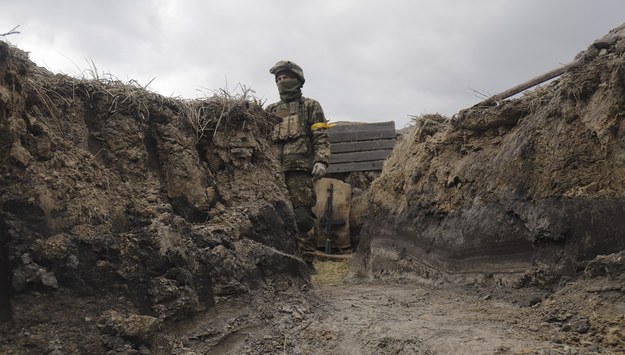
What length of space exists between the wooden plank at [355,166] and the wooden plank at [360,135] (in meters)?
0.75

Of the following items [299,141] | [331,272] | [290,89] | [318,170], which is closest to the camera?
[318,170]

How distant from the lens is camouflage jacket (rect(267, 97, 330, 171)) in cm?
700

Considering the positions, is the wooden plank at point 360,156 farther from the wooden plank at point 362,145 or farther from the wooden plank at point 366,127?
the wooden plank at point 366,127

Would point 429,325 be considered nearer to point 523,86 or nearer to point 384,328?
point 384,328

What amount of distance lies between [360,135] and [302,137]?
780 centimetres

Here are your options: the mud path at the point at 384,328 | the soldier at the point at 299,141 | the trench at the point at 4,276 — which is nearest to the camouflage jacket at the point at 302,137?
the soldier at the point at 299,141

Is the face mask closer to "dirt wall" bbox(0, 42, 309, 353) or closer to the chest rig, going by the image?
the chest rig

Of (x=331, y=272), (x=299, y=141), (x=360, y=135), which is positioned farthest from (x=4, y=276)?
(x=360, y=135)

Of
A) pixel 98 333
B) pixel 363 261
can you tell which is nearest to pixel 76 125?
pixel 98 333

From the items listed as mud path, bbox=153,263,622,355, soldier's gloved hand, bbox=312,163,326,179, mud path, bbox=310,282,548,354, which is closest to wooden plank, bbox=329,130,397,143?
soldier's gloved hand, bbox=312,163,326,179

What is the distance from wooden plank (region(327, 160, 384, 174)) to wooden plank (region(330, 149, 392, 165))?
0.12m

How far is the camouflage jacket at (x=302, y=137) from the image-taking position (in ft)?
23.0

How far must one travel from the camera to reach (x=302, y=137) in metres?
7.07

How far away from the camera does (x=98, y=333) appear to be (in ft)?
10.3
